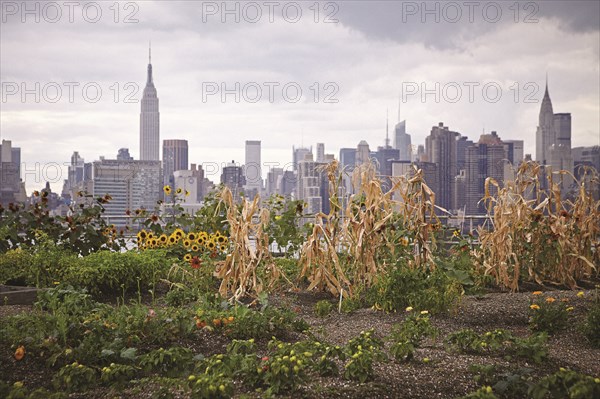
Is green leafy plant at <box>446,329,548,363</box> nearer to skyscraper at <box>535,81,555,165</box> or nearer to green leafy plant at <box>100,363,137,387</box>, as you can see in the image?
green leafy plant at <box>100,363,137,387</box>

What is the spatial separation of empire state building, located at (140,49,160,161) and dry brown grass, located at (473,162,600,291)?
26.6 m

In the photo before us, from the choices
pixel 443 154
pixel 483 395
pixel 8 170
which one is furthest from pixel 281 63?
pixel 443 154

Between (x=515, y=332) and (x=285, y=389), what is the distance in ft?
6.79

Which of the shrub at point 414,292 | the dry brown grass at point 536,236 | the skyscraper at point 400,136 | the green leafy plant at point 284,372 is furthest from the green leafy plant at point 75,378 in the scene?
the skyscraper at point 400,136

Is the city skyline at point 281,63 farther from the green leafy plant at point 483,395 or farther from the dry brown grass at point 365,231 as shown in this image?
the green leafy plant at point 483,395

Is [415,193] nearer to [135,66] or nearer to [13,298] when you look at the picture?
[13,298]

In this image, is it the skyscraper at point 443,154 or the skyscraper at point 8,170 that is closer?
the skyscraper at point 8,170

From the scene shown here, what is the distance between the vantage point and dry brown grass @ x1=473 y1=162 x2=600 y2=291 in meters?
5.51

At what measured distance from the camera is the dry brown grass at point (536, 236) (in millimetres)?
5508

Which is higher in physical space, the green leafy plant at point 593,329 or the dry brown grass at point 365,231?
the dry brown grass at point 365,231

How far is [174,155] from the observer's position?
107 feet

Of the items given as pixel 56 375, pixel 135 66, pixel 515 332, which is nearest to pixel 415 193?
pixel 515 332

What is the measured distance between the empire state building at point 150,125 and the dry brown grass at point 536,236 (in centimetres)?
2660

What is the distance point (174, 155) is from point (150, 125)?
9917 millimetres
